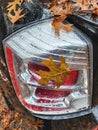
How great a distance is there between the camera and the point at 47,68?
80.0 inches

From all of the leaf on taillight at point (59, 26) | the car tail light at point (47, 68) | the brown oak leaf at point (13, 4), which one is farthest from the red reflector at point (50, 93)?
the brown oak leaf at point (13, 4)

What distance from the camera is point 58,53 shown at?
1.95 m

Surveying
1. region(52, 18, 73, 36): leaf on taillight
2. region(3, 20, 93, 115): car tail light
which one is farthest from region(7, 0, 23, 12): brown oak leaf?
region(52, 18, 73, 36): leaf on taillight

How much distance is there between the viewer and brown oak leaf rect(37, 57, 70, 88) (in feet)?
6.41

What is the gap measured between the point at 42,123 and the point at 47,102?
1.01ft

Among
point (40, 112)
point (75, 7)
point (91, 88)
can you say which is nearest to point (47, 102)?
point (40, 112)

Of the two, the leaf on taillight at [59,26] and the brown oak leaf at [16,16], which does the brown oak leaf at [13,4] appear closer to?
the brown oak leaf at [16,16]

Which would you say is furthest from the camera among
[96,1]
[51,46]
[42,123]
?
[42,123]

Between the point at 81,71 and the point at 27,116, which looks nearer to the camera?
the point at 81,71

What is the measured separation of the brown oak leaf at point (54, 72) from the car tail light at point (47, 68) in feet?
0.07

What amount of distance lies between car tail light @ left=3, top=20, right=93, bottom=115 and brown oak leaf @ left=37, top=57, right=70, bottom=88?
0.02 meters

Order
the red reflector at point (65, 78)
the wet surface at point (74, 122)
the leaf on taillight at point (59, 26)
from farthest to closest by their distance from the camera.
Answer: the wet surface at point (74, 122) → the red reflector at point (65, 78) → the leaf on taillight at point (59, 26)

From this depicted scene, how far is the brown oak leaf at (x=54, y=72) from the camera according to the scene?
196cm

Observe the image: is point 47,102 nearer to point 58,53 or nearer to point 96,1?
point 58,53
